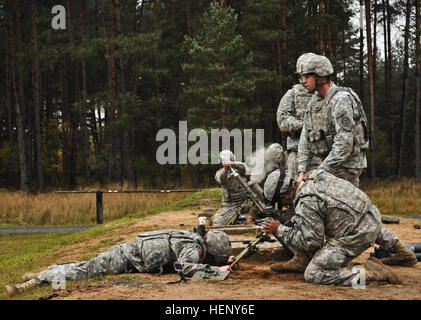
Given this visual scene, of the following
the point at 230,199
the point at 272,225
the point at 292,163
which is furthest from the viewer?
the point at 230,199

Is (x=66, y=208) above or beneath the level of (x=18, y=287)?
beneath

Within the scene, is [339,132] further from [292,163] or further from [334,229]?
[292,163]

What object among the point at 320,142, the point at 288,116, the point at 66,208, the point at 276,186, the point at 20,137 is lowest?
the point at 66,208

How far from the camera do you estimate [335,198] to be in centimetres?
502

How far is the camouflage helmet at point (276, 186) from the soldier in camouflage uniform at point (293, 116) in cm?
150

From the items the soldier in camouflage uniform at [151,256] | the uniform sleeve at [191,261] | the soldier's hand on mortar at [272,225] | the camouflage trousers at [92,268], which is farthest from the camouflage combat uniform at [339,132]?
the camouflage trousers at [92,268]

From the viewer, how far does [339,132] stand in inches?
224

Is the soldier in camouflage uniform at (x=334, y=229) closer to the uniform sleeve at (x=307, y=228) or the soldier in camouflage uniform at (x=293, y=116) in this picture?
the uniform sleeve at (x=307, y=228)

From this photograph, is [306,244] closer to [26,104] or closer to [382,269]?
[382,269]

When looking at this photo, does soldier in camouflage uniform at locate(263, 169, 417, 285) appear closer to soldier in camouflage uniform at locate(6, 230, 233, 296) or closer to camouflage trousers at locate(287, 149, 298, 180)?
soldier in camouflage uniform at locate(6, 230, 233, 296)

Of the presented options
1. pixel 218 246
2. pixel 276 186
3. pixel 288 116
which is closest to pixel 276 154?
pixel 288 116

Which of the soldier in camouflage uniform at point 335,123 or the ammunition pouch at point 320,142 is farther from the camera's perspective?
the ammunition pouch at point 320,142

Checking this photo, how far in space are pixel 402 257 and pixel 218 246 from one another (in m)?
2.27

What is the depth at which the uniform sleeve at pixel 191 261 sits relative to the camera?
5.42 meters
